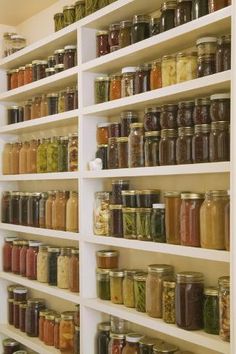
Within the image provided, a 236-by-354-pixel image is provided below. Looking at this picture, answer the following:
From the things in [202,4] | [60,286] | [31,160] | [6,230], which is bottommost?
[60,286]

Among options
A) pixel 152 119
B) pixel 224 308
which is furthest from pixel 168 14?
pixel 224 308

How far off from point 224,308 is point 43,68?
142 centimetres

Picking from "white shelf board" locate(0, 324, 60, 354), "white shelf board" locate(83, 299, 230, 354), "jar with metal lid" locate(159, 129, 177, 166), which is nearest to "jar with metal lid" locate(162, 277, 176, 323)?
"white shelf board" locate(83, 299, 230, 354)

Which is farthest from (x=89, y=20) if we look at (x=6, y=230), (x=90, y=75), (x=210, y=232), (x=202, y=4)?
(x=6, y=230)

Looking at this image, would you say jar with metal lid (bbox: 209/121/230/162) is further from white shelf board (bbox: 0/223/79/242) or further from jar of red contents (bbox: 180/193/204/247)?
white shelf board (bbox: 0/223/79/242)

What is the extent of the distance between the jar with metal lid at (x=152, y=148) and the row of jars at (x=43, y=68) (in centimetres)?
59

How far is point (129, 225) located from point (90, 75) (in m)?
0.62

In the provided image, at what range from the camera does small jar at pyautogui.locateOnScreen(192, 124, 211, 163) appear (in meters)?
1.61

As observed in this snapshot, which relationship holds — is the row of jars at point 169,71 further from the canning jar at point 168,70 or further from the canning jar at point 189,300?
the canning jar at point 189,300

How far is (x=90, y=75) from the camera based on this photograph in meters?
2.11

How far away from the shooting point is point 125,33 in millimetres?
1938

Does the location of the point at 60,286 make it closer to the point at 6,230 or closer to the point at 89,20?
the point at 6,230

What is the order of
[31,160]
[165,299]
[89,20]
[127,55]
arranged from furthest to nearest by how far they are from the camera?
[31,160] → [89,20] → [127,55] → [165,299]

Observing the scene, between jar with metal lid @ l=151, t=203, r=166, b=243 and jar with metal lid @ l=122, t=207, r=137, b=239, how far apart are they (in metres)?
0.11
